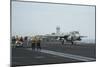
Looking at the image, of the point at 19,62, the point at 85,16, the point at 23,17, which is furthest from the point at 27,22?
the point at 85,16

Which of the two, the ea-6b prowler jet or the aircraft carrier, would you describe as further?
the ea-6b prowler jet

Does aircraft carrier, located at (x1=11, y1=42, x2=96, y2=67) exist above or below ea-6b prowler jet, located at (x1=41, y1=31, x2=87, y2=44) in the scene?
below

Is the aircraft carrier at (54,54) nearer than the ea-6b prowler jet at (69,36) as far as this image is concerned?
Yes

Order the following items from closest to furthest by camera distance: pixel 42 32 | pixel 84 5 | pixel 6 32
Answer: pixel 6 32, pixel 42 32, pixel 84 5

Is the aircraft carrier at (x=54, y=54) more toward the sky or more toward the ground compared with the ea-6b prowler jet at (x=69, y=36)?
more toward the ground

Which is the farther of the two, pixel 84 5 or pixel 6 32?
pixel 84 5

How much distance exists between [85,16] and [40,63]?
1075mm

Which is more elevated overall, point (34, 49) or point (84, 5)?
point (84, 5)

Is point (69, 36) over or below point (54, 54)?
over

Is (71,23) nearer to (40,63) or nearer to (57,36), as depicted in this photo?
(57,36)

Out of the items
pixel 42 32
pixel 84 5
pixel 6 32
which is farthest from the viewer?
pixel 84 5
